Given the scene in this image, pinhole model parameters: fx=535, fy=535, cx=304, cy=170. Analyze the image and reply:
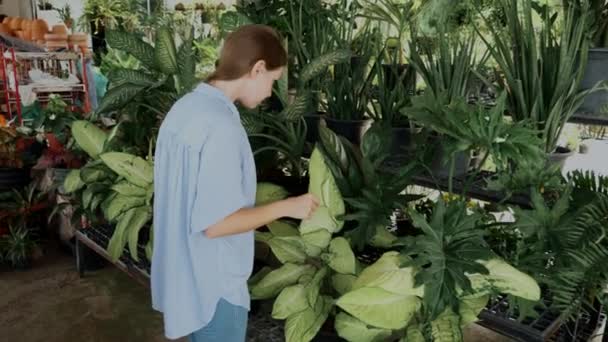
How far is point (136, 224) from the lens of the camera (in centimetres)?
228

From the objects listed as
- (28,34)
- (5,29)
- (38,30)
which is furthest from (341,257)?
(5,29)

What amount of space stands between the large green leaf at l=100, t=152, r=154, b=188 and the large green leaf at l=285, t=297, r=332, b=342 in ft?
3.33

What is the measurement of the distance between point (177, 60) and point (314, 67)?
0.64 meters

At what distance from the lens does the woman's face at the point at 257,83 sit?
135cm

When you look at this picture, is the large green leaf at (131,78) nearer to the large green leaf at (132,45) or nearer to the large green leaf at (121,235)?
the large green leaf at (132,45)

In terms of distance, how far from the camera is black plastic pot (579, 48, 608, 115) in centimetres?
160

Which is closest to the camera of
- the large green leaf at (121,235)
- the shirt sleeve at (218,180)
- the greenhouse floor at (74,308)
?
the shirt sleeve at (218,180)

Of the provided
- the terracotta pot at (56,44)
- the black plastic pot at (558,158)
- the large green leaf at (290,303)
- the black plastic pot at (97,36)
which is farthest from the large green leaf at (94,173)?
the black plastic pot at (97,36)

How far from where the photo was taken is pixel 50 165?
10.4 ft

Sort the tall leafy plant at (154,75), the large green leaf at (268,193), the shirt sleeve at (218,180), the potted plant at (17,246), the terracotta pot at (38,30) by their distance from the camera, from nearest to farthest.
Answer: the shirt sleeve at (218,180), the large green leaf at (268,193), the tall leafy plant at (154,75), the potted plant at (17,246), the terracotta pot at (38,30)

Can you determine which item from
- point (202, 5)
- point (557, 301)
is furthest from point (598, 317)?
point (202, 5)

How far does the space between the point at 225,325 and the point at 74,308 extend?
1.74 meters

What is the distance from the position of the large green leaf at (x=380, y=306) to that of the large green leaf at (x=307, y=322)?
0.22m

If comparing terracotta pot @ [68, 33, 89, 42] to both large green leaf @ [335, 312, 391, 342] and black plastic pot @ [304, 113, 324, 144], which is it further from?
large green leaf @ [335, 312, 391, 342]
